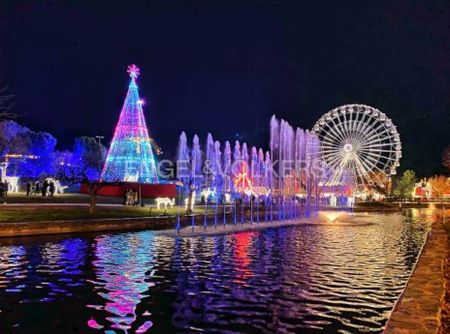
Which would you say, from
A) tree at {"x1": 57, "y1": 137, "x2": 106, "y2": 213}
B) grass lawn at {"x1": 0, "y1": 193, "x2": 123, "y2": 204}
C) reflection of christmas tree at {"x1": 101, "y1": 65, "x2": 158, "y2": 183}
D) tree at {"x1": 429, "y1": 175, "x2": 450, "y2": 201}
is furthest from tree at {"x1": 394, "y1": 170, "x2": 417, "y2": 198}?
grass lawn at {"x1": 0, "y1": 193, "x2": 123, "y2": 204}

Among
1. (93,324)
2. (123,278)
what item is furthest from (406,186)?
(93,324)

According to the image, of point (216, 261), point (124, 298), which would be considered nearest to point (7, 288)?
point (124, 298)

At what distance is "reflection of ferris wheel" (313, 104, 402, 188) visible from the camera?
2520 inches

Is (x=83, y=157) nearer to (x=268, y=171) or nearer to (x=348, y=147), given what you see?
(x=268, y=171)

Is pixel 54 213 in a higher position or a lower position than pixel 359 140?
lower

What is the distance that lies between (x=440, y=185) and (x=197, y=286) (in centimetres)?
10716

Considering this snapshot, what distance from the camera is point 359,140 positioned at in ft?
216

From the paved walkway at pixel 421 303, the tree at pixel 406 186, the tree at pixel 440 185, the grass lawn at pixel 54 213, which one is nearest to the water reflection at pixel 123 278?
the paved walkway at pixel 421 303

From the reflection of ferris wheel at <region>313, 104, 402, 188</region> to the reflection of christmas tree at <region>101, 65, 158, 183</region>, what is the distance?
2490 centimetres

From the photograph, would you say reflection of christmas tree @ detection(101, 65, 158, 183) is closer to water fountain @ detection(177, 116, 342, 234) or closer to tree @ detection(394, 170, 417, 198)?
water fountain @ detection(177, 116, 342, 234)

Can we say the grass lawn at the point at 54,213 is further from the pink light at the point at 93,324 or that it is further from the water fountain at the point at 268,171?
the water fountain at the point at 268,171

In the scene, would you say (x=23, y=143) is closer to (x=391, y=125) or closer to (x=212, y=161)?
(x=212, y=161)

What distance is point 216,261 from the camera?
15602mm

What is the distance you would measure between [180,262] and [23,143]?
193 ft
